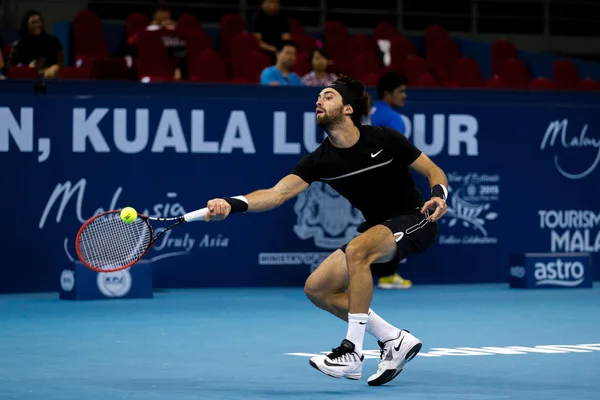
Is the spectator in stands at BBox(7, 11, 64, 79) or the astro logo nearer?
the astro logo

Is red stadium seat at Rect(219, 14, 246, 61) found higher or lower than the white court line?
higher

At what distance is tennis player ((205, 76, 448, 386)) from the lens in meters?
6.75

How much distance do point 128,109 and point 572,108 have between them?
4858 mm

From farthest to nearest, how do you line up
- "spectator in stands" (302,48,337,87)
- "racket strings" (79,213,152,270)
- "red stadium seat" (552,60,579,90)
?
"red stadium seat" (552,60,579,90)
"spectator in stands" (302,48,337,87)
"racket strings" (79,213,152,270)

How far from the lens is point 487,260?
13.3 metres

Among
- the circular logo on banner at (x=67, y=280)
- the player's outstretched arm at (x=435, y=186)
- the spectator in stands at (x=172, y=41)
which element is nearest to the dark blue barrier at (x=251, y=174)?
the circular logo on banner at (x=67, y=280)

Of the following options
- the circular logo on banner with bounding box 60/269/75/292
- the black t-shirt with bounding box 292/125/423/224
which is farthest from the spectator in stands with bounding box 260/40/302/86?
the black t-shirt with bounding box 292/125/423/224

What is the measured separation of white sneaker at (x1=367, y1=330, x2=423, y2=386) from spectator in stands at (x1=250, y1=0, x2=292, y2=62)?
28.6ft

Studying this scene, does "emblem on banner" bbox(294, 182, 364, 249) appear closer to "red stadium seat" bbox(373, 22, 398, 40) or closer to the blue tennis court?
the blue tennis court

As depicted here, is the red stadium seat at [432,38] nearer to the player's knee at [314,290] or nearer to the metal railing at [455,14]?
the metal railing at [455,14]

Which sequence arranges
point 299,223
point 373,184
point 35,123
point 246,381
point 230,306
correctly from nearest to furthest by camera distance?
point 246,381
point 373,184
point 230,306
point 35,123
point 299,223

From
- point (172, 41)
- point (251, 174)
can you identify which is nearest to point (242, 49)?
point (172, 41)

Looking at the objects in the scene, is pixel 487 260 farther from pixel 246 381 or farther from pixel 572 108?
pixel 246 381

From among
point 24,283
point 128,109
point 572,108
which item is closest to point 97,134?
point 128,109
